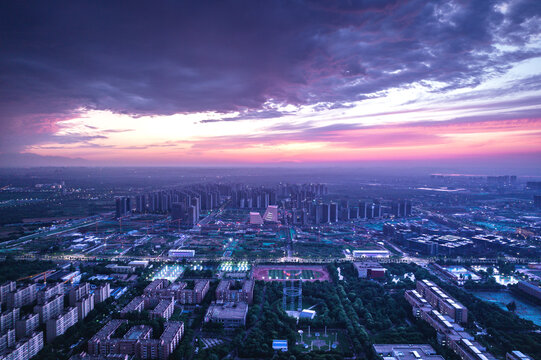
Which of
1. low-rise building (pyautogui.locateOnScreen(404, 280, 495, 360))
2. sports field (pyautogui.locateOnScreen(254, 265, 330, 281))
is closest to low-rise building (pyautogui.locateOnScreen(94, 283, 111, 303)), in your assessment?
sports field (pyautogui.locateOnScreen(254, 265, 330, 281))

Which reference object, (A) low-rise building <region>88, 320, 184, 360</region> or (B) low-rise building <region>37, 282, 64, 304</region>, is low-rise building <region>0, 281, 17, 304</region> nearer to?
(B) low-rise building <region>37, 282, 64, 304</region>

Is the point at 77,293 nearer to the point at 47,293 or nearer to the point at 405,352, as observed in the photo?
the point at 47,293

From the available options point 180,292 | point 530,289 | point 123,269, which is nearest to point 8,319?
point 180,292

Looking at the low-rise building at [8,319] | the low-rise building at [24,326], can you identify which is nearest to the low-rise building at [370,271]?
→ the low-rise building at [24,326]

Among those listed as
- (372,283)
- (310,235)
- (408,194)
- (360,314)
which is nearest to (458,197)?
(408,194)

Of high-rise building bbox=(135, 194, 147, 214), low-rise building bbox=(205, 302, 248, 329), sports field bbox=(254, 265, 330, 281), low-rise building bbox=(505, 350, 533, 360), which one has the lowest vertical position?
sports field bbox=(254, 265, 330, 281)

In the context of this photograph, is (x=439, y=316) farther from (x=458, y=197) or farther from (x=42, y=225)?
(x=458, y=197)

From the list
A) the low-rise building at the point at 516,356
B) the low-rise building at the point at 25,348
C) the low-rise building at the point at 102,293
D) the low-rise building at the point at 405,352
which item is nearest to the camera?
the low-rise building at the point at 25,348

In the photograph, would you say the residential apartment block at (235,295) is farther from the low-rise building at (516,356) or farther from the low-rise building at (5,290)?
the low-rise building at (516,356)
